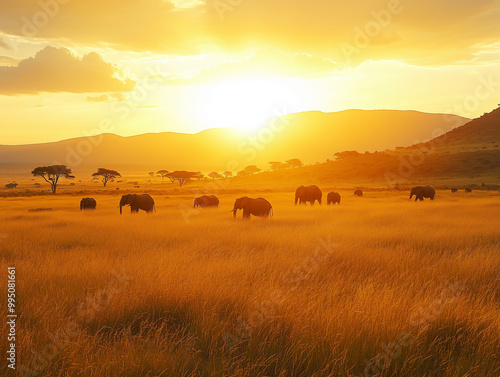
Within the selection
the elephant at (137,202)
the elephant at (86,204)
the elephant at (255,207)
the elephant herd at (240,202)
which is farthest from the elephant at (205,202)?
the elephant at (255,207)

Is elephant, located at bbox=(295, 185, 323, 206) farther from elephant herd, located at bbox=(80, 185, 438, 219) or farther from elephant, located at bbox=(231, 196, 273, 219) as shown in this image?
elephant, located at bbox=(231, 196, 273, 219)

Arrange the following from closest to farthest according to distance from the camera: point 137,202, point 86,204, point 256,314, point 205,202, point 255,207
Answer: point 256,314 < point 255,207 < point 137,202 < point 86,204 < point 205,202

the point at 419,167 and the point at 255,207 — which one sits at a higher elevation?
the point at 419,167

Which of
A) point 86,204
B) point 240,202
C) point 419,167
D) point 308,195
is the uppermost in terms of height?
point 419,167

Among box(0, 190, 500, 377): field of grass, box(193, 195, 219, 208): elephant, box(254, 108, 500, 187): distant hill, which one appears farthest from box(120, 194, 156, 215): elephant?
box(254, 108, 500, 187): distant hill

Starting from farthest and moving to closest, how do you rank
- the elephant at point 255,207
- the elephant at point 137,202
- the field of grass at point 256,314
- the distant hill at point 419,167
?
the distant hill at point 419,167 → the elephant at point 137,202 → the elephant at point 255,207 → the field of grass at point 256,314

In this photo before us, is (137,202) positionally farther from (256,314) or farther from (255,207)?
(256,314)

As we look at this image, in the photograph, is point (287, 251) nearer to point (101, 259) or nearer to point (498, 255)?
point (101, 259)

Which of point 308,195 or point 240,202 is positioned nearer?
point 240,202

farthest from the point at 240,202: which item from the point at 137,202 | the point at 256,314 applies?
the point at 256,314

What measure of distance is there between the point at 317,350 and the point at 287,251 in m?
5.68

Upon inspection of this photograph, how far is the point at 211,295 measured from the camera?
16.2 ft

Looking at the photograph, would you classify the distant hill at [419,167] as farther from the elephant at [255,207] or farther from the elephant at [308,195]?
the elephant at [255,207]

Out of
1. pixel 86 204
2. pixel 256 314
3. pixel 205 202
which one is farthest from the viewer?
pixel 205 202
